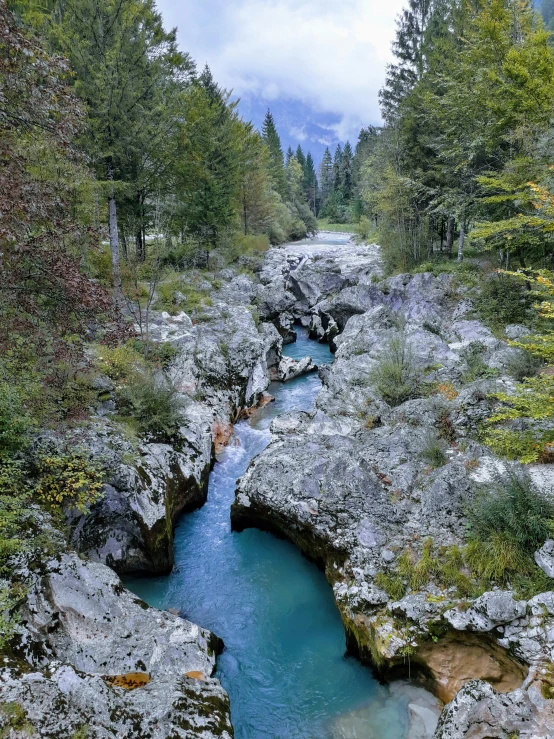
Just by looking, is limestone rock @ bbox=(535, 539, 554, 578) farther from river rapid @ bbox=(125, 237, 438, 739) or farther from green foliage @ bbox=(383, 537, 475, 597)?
river rapid @ bbox=(125, 237, 438, 739)

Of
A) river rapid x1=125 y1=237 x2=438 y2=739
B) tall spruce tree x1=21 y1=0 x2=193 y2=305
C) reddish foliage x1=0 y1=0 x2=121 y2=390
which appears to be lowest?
river rapid x1=125 y1=237 x2=438 y2=739

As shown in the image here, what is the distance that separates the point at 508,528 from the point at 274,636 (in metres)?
4.42

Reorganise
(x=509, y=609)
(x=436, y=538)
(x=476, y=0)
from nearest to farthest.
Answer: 1. (x=509, y=609)
2. (x=436, y=538)
3. (x=476, y=0)

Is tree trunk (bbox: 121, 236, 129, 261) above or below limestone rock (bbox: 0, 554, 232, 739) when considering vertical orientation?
above

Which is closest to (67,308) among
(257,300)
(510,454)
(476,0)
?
(510,454)

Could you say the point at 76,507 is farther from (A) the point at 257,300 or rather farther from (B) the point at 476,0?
(B) the point at 476,0

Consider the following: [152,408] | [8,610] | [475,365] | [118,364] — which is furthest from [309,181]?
[8,610]

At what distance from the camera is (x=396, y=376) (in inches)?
461

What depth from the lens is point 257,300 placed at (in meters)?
23.5

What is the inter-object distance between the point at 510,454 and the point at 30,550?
27.5 feet

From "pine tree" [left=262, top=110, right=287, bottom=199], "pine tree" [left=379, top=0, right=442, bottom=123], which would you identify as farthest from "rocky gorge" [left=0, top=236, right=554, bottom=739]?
"pine tree" [left=262, top=110, right=287, bottom=199]

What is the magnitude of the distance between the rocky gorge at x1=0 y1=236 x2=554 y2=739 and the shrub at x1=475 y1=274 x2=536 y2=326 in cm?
66

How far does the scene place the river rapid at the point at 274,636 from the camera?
5.57m

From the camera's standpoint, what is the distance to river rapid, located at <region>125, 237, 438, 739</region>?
557 cm
